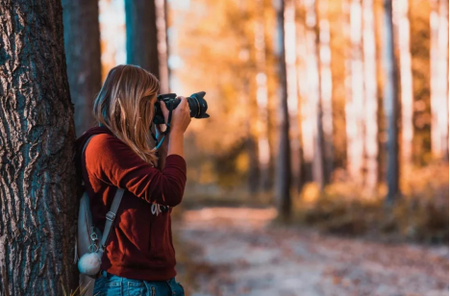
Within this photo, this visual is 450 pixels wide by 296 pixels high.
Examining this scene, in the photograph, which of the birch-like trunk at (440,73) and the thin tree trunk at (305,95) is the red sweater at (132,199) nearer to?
the birch-like trunk at (440,73)

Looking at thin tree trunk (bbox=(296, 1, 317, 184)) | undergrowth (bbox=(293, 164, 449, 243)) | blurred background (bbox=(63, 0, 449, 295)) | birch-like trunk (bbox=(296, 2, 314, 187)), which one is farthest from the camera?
birch-like trunk (bbox=(296, 2, 314, 187))

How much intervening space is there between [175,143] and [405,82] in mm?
19540

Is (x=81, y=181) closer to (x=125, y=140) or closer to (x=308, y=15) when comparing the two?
(x=125, y=140)

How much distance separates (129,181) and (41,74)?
2.29 ft

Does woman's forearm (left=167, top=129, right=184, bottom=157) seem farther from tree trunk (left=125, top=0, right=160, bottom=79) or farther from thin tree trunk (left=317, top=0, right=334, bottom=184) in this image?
thin tree trunk (left=317, top=0, right=334, bottom=184)

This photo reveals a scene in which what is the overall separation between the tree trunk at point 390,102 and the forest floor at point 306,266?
7.88 feet

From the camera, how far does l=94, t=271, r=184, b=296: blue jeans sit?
261 centimetres

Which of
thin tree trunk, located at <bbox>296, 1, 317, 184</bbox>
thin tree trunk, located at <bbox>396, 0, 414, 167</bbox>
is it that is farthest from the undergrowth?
thin tree trunk, located at <bbox>296, 1, 317, 184</bbox>

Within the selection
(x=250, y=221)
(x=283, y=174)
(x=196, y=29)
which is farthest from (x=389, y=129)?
(x=196, y=29)

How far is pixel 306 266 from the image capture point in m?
9.11

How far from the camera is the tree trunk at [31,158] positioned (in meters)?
2.66

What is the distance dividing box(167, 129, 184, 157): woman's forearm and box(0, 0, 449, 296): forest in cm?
46

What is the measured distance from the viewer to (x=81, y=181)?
9.62 ft

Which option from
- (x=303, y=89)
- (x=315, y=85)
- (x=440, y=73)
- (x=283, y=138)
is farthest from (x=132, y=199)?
(x=303, y=89)
